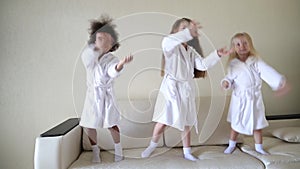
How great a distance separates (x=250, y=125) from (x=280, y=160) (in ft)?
0.84

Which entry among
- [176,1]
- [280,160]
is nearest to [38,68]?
[176,1]

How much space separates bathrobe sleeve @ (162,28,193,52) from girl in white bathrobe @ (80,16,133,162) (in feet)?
0.94

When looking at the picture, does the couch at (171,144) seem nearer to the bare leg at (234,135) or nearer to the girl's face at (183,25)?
the bare leg at (234,135)

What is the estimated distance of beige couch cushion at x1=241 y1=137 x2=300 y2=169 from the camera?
1.34 metres

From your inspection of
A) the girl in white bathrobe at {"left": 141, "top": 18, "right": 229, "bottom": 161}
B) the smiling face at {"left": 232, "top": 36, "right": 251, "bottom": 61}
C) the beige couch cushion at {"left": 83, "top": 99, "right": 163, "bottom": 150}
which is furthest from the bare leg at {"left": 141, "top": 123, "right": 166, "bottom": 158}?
the smiling face at {"left": 232, "top": 36, "right": 251, "bottom": 61}

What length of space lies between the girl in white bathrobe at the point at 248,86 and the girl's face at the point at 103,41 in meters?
0.76

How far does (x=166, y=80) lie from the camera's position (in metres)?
1.51

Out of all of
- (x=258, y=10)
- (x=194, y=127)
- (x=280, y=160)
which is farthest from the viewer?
(x=258, y=10)

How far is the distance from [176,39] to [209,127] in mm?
682

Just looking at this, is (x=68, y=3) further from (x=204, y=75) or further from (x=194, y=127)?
A: (x=194, y=127)

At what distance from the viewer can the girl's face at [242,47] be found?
1.58 m

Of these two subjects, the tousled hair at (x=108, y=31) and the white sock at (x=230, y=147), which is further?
the white sock at (x=230, y=147)

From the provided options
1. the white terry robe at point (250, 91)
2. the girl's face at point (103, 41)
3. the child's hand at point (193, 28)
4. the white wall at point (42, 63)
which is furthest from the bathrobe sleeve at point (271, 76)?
the girl's face at point (103, 41)

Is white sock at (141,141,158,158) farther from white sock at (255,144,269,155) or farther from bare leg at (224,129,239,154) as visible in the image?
Result: white sock at (255,144,269,155)
